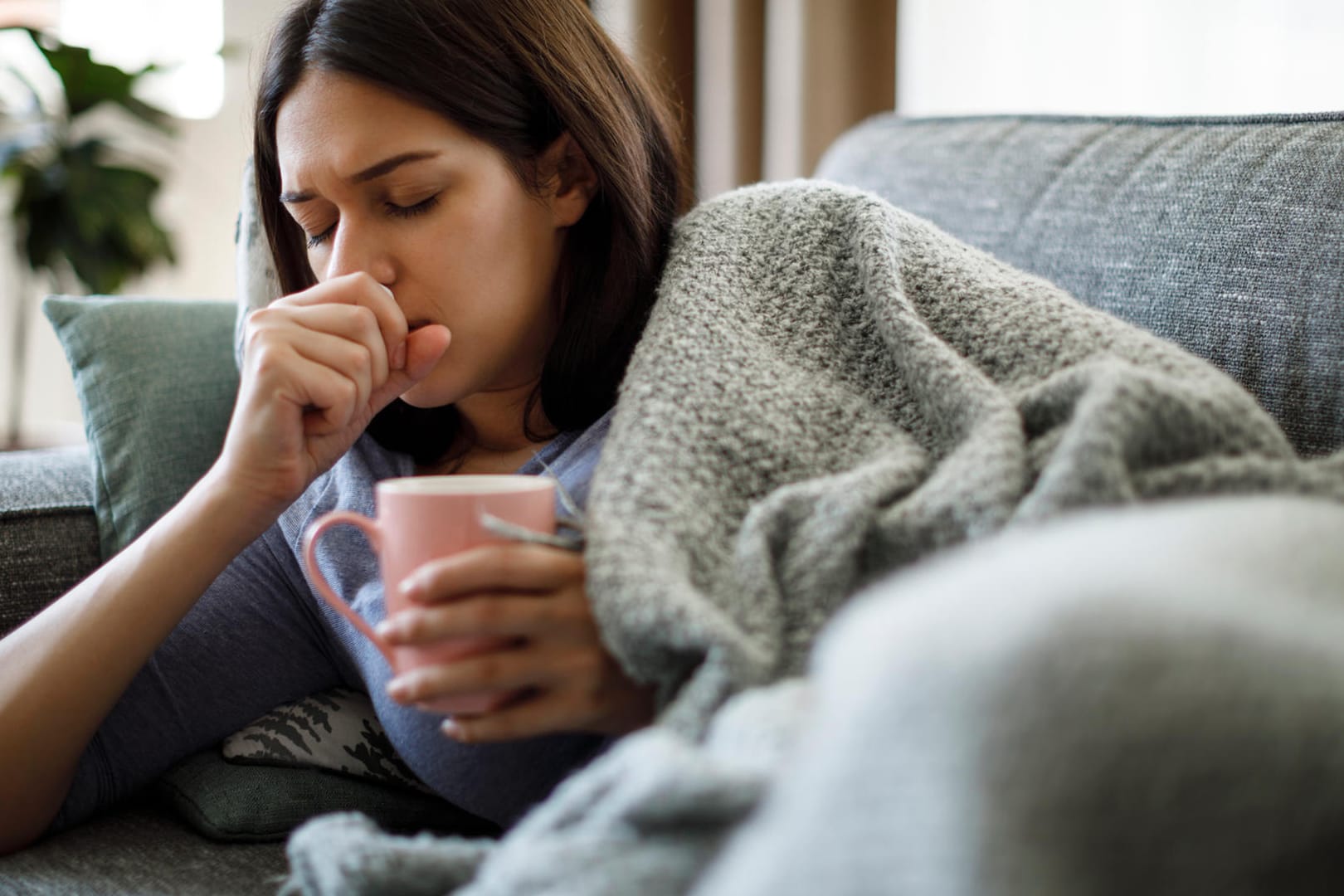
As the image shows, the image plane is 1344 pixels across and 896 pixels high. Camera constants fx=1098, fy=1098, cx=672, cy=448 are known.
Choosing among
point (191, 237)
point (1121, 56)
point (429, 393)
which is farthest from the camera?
point (191, 237)

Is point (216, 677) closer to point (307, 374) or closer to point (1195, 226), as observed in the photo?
point (307, 374)

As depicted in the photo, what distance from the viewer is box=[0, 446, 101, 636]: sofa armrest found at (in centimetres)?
95

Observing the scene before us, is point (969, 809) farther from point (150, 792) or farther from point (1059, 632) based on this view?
point (150, 792)

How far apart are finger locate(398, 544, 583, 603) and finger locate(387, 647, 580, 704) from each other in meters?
0.04

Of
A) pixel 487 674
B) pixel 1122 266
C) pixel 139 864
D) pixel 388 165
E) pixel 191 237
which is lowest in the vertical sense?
pixel 191 237

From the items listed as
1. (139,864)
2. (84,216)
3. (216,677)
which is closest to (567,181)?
(216,677)

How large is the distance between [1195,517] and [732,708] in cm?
21

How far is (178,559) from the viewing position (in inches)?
30.7

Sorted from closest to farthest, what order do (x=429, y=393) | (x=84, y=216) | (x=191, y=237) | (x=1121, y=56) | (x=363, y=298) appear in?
(x=363, y=298) → (x=429, y=393) → (x=1121, y=56) → (x=84, y=216) → (x=191, y=237)

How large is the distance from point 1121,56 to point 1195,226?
2.83 feet

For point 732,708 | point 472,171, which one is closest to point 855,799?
point 732,708

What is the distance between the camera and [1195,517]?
1.48 feet

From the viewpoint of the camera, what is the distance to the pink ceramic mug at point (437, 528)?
21.8 inches

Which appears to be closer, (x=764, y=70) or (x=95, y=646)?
(x=95, y=646)
